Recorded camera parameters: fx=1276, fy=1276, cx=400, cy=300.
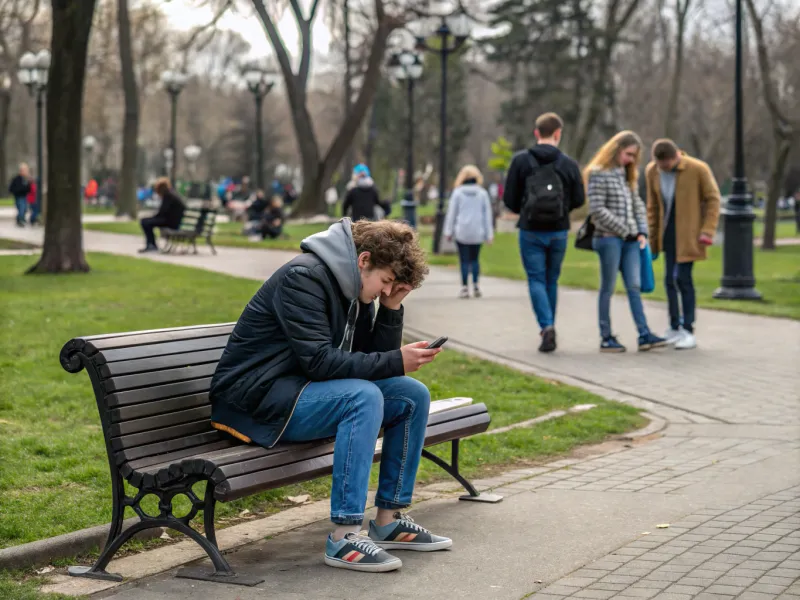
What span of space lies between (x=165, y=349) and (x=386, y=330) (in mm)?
866

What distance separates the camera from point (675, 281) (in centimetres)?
1126

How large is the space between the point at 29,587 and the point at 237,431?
0.94 metres

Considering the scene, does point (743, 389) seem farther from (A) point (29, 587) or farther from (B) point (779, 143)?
(B) point (779, 143)

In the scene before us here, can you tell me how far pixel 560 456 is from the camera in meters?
6.96

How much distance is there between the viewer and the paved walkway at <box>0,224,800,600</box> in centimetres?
447

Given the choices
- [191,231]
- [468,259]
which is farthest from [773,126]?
[468,259]

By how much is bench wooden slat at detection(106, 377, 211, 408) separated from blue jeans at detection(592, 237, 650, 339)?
20.1 feet

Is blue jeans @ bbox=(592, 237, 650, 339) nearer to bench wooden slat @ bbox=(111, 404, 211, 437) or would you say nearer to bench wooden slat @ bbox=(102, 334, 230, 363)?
bench wooden slat @ bbox=(102, 334, 230, 363)

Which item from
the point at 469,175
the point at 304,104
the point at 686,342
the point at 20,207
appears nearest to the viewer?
the point at 686,342

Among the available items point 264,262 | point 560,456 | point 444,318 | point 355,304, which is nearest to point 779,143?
point 264,262

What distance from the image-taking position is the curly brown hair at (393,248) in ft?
15.6

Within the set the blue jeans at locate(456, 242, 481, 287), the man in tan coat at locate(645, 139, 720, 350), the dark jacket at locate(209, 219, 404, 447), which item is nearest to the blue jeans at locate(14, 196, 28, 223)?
the blue jeans at locate(456, 242, 481, 287)

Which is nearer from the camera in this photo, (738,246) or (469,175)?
→ (469,175)

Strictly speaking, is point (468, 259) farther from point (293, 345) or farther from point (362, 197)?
point (293, 345)
